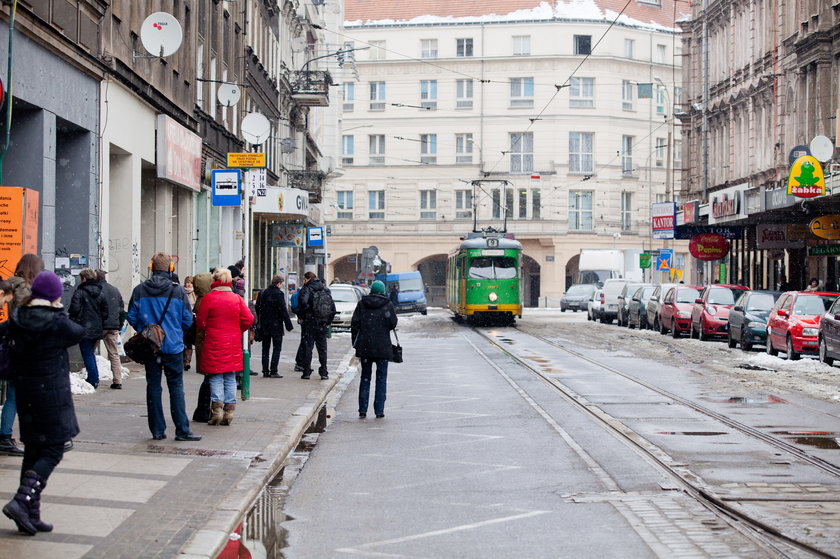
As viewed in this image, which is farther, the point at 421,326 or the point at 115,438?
the point at 421,326

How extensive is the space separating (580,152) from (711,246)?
111ft

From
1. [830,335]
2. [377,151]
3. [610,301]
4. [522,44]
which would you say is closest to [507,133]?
[522,44]

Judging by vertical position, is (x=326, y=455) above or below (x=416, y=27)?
below

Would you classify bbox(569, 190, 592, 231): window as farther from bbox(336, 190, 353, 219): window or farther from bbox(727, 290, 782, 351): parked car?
bbox(727, 290, 782, 351): parked car

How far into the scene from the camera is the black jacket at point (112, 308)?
17.6 meters

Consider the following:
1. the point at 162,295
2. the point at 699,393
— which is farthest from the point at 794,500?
the point at 699,393

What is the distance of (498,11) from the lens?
273 ft

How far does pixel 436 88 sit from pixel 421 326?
129 ft

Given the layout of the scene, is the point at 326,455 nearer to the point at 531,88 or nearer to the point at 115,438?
the point at 115,438

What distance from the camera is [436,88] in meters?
83.4

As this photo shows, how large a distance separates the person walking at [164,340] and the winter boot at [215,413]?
111cm

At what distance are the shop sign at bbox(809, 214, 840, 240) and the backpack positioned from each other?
20.2 m

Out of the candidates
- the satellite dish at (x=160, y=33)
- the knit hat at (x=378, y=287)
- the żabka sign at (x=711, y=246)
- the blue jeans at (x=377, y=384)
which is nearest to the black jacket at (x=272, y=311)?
the satellite dish at (x=160, y=33)

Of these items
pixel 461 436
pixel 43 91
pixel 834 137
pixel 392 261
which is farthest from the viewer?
pixel 392 261
